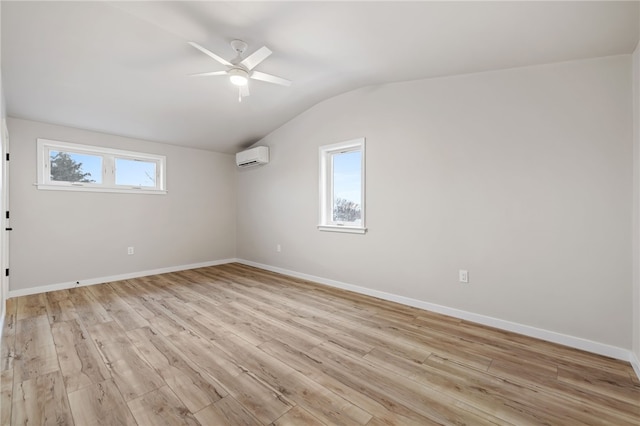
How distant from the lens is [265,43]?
2.54m

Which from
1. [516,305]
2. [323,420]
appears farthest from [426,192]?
[323,420]

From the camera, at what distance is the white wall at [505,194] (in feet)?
7.05

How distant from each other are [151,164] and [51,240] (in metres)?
1.76

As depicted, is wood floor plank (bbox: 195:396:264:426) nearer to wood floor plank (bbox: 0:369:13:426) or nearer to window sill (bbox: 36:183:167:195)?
wood floor plank (bbox: 0:369:13:426)

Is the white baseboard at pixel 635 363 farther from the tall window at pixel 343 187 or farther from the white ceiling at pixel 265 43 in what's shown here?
the tall window at pixel 343 187

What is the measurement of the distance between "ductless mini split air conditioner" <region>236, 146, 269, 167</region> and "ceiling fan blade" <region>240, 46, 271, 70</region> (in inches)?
96.0

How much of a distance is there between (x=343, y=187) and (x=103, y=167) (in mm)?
3740

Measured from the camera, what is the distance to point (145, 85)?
3.10m

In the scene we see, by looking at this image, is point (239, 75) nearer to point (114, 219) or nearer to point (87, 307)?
point (87, 307)

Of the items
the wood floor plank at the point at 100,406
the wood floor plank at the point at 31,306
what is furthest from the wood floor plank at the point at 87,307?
the wood floor plank at the point at 100,406

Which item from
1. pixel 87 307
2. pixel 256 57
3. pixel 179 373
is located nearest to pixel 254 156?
pixel 256 57

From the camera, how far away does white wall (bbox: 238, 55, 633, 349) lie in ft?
7.05

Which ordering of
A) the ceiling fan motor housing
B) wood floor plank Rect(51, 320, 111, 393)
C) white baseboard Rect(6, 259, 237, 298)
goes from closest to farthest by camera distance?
wood floor plank Rect(51, 320, 111, 393) → the ceiling fan motor housing → white baseboard Rect(6, 259, 237, 298)

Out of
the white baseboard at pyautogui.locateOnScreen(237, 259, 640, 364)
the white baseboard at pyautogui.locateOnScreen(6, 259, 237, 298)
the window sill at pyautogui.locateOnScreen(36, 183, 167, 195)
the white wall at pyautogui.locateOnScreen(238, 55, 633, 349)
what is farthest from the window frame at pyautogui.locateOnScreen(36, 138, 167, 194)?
the white baseboard at pyautogui.locateOnScreen(237, 259, 640, 364)
